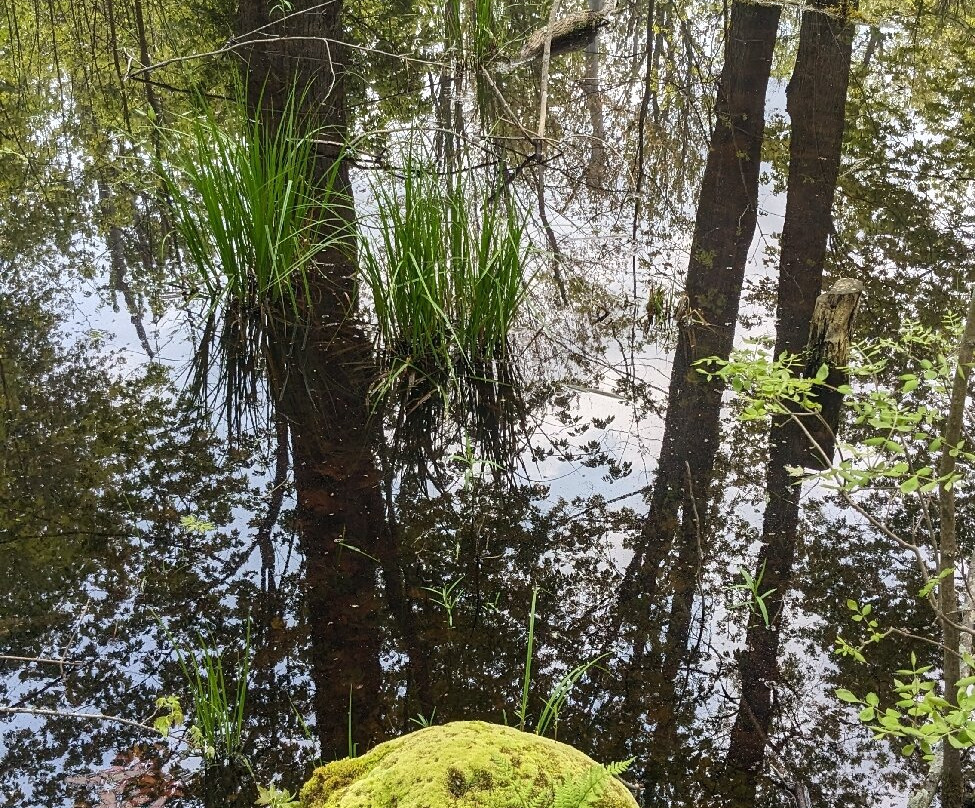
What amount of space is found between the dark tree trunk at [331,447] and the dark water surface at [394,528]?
0.04 feet

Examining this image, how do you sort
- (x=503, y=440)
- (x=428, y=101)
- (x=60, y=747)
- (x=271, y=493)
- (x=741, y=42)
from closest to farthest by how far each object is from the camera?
(x=60, y=747) → (x=271, y=493) → (x=503, y=440) → (x=428, y=101) → (x=741, y=42)

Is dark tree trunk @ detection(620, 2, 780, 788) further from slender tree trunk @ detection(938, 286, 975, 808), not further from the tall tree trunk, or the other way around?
slender tree trunk @ detection(938, 286, 975, 808)

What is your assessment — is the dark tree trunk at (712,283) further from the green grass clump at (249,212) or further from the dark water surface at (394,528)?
the green grass clump at (249,212)

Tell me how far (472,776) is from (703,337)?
10.5ft

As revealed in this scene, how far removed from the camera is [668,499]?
10.2 ft

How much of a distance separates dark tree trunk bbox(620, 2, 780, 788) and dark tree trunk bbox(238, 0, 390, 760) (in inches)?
31.6

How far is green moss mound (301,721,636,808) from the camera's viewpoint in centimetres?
124

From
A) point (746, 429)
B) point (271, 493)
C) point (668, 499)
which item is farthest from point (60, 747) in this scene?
point (746, 429)

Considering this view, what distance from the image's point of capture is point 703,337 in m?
4.14

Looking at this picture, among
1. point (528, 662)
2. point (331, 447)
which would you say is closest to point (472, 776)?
point (528, 662)

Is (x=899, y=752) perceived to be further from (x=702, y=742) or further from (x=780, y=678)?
(x=702, y=742)

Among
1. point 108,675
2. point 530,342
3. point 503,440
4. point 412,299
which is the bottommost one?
point 108,675

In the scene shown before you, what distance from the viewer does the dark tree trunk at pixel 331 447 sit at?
2.32 meters

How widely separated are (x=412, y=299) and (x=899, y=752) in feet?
7.95
